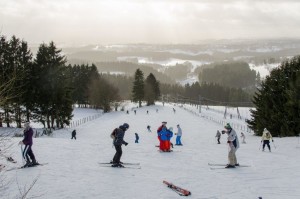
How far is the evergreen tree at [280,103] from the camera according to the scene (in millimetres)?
39594

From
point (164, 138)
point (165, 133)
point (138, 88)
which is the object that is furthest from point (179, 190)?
point (138, 88)

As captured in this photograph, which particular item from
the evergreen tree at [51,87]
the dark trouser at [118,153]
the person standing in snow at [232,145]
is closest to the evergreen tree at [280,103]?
the person standing in snow at [232,145]

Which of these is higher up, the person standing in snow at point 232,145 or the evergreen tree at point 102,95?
the evergreen tree at point 102,95

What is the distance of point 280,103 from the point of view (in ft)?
145

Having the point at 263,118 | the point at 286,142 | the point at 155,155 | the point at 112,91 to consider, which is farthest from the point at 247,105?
the point at 155,155

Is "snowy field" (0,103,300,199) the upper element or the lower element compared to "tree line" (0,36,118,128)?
lower

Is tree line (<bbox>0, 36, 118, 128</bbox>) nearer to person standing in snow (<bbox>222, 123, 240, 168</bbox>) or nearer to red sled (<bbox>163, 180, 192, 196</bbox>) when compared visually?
person standing in snow (<bbox>222, 123, 240, 168</bbox>)

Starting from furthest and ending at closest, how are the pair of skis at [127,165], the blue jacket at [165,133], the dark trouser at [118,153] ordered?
the blue jacket at [165,133], the pair of skis at [127,165], the dark trouser at [118,153]

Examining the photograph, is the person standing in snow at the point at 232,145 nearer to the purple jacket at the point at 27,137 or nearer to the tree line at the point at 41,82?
the purple jacket at the point at 27,137

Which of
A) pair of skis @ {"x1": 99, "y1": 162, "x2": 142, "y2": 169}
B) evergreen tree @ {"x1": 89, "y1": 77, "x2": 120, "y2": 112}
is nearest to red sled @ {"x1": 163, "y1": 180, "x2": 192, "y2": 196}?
pair of skis @ {"x1": 99, "y1": 162, "x2": 142, "y2": 169}

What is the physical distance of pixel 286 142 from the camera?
31.8 metres

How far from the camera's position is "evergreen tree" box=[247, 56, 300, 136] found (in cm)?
3959

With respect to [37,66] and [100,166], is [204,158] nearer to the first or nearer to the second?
[100,166]

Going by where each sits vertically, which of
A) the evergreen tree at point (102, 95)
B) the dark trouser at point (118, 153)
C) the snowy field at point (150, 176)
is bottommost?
the snowy field at point (150, 176)
